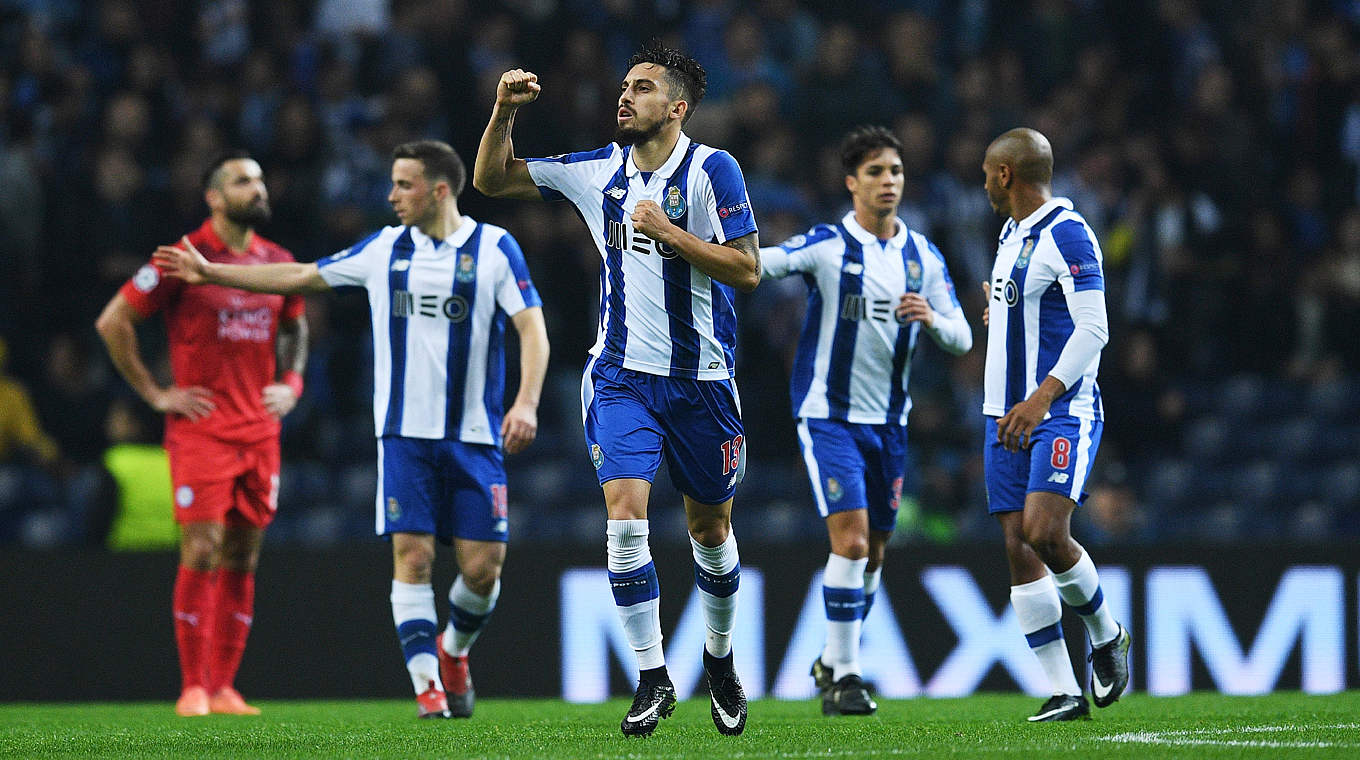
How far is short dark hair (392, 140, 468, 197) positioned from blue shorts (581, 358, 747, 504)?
1718mm

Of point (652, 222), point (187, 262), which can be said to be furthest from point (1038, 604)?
point (187, 262)

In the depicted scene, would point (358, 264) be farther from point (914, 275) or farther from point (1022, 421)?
point (1022, 421)

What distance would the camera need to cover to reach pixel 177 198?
36.6 feet

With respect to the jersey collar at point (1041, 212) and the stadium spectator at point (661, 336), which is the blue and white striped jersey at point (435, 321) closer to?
the stadium spectator at point (661, 336)

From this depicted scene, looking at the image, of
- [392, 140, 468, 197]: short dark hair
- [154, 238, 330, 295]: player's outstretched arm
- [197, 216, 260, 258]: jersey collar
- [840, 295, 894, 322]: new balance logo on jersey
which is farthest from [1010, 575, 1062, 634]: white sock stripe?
[197, 216, 260, 258]: jersey collar

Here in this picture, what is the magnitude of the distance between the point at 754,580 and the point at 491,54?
17.5 feet

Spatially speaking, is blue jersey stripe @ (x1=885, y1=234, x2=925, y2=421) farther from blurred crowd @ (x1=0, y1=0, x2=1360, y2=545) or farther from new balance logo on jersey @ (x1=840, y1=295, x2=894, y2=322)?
blurred crowd @ (x1=0, y1=0, x2=1360, y2=545)

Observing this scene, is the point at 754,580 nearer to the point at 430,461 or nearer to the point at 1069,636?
the point at 1069,636

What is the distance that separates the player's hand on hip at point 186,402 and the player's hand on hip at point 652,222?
10.3 ft

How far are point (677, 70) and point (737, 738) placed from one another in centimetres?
234

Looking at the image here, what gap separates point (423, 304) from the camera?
278 inches

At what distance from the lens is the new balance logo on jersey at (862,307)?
7.50 meters

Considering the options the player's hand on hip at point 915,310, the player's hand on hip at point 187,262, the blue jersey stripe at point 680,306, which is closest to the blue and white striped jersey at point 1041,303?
the player's hand on hip at point 915,310

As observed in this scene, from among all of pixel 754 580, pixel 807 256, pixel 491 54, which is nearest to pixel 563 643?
pixel 754 580
